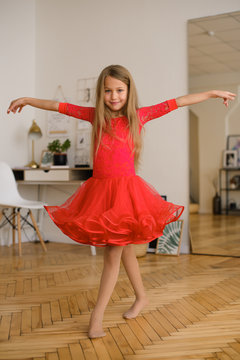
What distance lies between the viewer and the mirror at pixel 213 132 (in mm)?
3828

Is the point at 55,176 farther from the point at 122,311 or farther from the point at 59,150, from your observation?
the point at 122,311

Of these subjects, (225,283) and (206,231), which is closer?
(225,283)

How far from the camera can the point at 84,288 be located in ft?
9.07

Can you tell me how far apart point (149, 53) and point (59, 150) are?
1351mm

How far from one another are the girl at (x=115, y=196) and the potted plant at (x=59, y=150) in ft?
6.97

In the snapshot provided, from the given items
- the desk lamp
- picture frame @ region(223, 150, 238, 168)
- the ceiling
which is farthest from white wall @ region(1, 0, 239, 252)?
picture frame @ region(223, 150, 238, 168)

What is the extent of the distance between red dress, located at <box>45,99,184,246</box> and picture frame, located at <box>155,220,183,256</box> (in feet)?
6.13

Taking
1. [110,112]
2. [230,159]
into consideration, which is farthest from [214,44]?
[110,112]

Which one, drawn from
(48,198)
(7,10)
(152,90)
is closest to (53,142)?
(48,198)

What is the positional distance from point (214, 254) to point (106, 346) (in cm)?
224

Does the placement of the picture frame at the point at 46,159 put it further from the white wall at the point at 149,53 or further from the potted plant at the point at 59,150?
the white wall at the point at 149,53

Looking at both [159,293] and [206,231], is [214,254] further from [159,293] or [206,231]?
[159,293]

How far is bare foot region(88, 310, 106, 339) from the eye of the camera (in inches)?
76.1

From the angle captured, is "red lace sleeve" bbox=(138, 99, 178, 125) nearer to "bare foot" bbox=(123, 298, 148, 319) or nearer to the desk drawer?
"bare foot" bbox=(123, 298, 148, 319)
